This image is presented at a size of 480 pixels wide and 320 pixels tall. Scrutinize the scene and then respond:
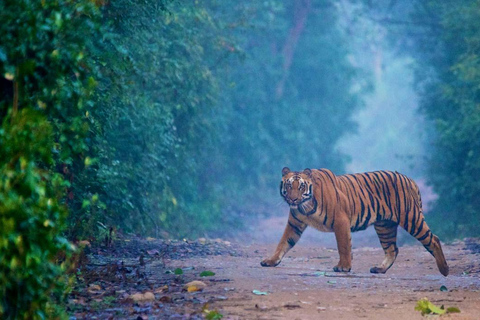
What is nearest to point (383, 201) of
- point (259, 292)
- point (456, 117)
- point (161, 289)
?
point (259, 292)

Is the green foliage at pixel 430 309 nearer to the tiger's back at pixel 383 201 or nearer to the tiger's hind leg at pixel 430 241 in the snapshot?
the tiger's hind leg at pixel 430 241

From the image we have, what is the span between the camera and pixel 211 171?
19.3 meters

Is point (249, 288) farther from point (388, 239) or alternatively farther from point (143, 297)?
point (388, 239)

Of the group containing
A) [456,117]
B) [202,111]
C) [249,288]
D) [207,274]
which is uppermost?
[456,117]

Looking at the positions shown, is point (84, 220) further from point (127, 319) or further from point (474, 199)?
point (474, 199)

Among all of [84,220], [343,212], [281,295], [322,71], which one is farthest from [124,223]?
[322,71]

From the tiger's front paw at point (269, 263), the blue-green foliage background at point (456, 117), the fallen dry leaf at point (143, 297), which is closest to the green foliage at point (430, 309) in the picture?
the fallen dry leaf at point (143, 297)

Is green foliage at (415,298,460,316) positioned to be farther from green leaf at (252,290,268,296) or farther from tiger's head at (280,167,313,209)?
tiger's head at (280,167,313,209)

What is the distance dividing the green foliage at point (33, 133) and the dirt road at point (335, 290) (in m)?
1.57

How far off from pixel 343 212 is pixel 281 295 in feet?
8.14

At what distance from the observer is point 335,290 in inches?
247

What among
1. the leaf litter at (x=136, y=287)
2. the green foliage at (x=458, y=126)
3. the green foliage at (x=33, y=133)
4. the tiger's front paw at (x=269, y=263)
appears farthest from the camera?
the green foliage at (x=458, y=126)

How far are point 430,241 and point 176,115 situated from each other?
749 centimetres

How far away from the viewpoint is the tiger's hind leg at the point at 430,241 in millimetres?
8016
